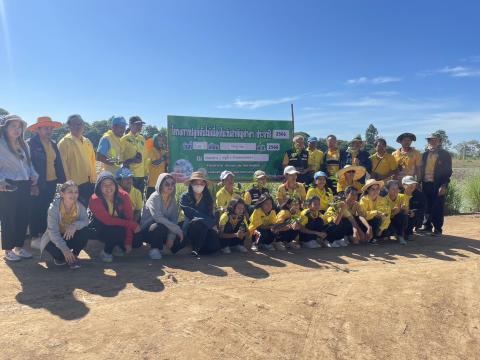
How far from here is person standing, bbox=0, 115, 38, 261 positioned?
5.20m

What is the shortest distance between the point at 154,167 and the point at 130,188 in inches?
60.3

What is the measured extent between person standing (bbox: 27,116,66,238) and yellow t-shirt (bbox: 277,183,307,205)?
3.61 m

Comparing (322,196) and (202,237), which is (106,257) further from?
(322,196)

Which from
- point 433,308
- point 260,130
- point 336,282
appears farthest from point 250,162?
point 433,308

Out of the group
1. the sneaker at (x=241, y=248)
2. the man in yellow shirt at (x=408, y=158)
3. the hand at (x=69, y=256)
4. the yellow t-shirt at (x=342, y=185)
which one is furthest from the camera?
the man in yellow shirt at (x=408, y=158)

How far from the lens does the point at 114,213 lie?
566 cm

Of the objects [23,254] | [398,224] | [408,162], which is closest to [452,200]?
[408,162]

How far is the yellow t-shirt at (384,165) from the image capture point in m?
8.31

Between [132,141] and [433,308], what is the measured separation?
5.29 metres

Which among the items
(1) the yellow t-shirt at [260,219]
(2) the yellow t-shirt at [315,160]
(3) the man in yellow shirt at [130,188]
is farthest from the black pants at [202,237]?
(2) the yellow t-shirt at [315,160]

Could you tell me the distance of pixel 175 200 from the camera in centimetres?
625

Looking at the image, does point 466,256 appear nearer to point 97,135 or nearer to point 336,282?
point 336,282

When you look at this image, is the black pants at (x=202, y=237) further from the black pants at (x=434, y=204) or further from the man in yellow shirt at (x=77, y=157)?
the black pants at (x=434, y=204)

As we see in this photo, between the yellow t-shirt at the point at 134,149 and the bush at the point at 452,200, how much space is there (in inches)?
342
